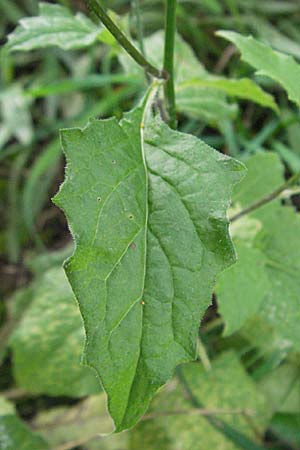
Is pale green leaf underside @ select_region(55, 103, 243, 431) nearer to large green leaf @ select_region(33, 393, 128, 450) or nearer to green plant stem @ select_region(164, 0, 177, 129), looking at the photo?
green plant stem @ select_region(164, 0, 177, 129)

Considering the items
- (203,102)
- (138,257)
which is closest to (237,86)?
(203,102)

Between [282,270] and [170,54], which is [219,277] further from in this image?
[170,54]

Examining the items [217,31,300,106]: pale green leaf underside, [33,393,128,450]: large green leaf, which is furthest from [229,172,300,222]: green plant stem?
[33,393,128,450]: large green leaf

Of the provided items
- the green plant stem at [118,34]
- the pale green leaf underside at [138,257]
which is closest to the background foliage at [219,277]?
the green plant stem at [118,34]

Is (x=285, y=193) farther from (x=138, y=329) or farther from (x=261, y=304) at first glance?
(x=138, y=329)

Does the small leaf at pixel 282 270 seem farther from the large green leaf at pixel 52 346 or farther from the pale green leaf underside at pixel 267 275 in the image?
the large green leaf at pixel 52 346
